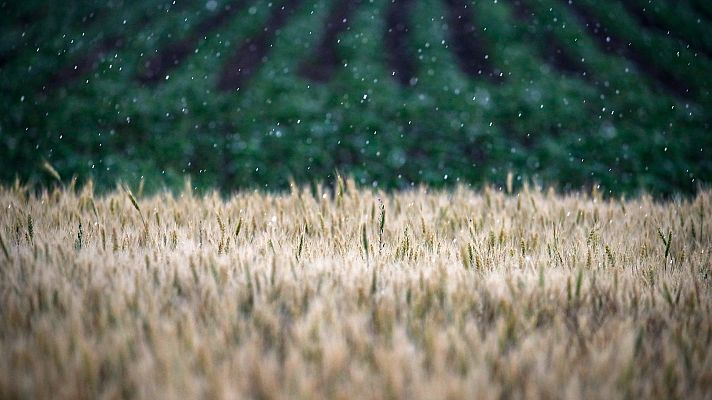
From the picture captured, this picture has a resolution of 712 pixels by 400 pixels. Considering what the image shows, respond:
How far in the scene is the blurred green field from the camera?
646 cm

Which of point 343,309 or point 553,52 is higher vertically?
point 553,52

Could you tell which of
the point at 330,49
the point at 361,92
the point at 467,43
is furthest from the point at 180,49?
the point at 467,43

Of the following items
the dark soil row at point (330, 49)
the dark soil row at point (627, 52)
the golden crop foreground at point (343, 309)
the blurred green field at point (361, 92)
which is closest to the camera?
the golden crop foreground at point (343, 309)

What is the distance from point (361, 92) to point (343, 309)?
288 inches

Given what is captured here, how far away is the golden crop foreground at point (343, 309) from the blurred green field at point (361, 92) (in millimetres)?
3353

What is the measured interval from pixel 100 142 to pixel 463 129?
4.78 m

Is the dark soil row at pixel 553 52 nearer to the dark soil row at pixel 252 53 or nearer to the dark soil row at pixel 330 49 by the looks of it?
the dark soil row at pixel 330 49

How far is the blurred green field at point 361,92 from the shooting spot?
21.2ft

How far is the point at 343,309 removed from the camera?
1.18 metres

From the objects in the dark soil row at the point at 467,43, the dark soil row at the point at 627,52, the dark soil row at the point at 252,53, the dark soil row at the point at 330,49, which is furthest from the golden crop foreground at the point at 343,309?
the dark soil row at the point at 627,52

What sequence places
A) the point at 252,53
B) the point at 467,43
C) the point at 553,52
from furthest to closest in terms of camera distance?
1. the point at 467,43
2. the point at 252,53
3. the point at 553,52

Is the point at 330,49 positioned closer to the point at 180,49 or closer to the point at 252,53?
the point at 252,53

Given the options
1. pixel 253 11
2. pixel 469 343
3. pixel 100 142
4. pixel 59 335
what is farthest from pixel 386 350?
pixel 253 11

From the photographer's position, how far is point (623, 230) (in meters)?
2.04
